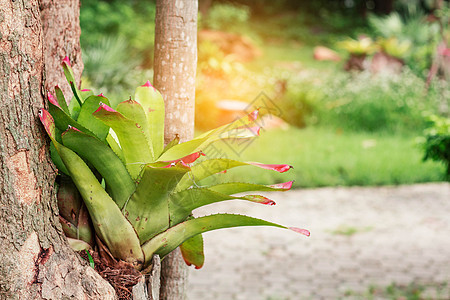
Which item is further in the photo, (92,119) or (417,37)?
(417,37)

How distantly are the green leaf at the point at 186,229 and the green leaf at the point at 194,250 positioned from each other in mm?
162

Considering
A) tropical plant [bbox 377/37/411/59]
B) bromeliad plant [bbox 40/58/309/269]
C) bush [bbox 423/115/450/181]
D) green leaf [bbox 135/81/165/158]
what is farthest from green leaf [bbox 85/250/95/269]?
tropical plant [bbox 377/37/411/59]

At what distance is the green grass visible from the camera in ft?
22.3

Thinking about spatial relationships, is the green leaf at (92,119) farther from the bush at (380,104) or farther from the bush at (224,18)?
the bush at (224,18)

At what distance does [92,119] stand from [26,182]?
0.26m

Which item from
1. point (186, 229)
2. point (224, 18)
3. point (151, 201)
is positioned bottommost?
point (186, 229)

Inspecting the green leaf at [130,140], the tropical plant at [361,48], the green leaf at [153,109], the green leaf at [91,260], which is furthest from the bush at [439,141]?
the tropical plant at [361,48]

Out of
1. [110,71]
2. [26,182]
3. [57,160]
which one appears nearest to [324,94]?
[110,71]

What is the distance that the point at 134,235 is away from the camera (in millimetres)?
1521

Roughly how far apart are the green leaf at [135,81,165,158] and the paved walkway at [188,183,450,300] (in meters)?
2.35

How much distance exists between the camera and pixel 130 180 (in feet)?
4.99

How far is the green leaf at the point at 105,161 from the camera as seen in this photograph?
4.63ft

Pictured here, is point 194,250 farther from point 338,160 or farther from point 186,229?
point 338,160

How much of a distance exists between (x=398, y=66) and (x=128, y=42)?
240 inches
